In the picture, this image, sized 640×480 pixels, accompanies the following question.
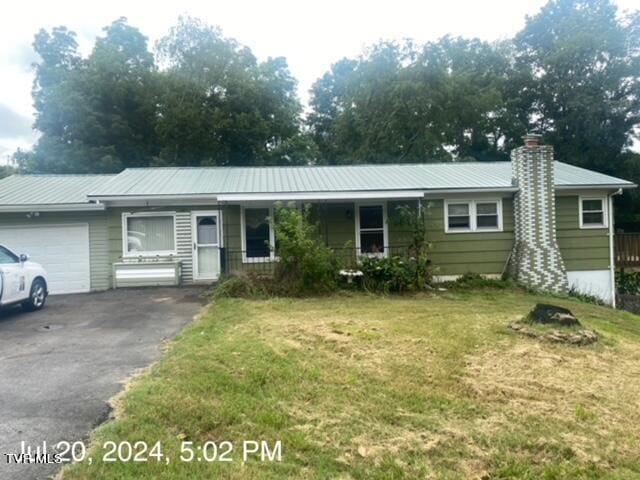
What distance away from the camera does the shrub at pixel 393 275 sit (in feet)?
33.4

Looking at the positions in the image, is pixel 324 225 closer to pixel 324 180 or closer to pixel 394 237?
pixel 324 180

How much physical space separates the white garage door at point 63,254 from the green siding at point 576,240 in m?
13.5

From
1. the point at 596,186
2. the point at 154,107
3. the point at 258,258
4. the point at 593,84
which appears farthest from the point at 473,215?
the point at 154,107

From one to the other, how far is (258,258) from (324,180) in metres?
3.16

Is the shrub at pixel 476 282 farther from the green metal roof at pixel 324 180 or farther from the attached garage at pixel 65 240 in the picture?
the attached garage at pixel 65 240

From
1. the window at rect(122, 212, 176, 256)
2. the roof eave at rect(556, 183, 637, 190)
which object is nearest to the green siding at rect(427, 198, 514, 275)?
the roof eave at rect(556, 183, 637, 190)

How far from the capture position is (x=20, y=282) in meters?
7.81

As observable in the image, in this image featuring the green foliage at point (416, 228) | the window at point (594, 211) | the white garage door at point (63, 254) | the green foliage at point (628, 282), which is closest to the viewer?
the green foliage at point (416, 228)

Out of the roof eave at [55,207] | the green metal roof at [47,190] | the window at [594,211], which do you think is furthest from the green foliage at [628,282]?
the green metal roof at [47,190]

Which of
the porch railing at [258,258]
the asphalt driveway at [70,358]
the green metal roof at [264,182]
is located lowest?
the asphalt driveway at [70,358]

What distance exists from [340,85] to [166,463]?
32036mm

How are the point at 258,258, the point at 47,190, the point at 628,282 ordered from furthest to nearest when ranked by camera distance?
1. the point at 628,282
2. the point at 47,190
3. the point at 258,258

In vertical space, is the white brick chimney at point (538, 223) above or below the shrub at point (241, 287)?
above

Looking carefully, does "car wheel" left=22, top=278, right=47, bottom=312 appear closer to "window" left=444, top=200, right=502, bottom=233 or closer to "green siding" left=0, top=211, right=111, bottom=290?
"green siding" left=0, top=211, right=111, bottom=290
